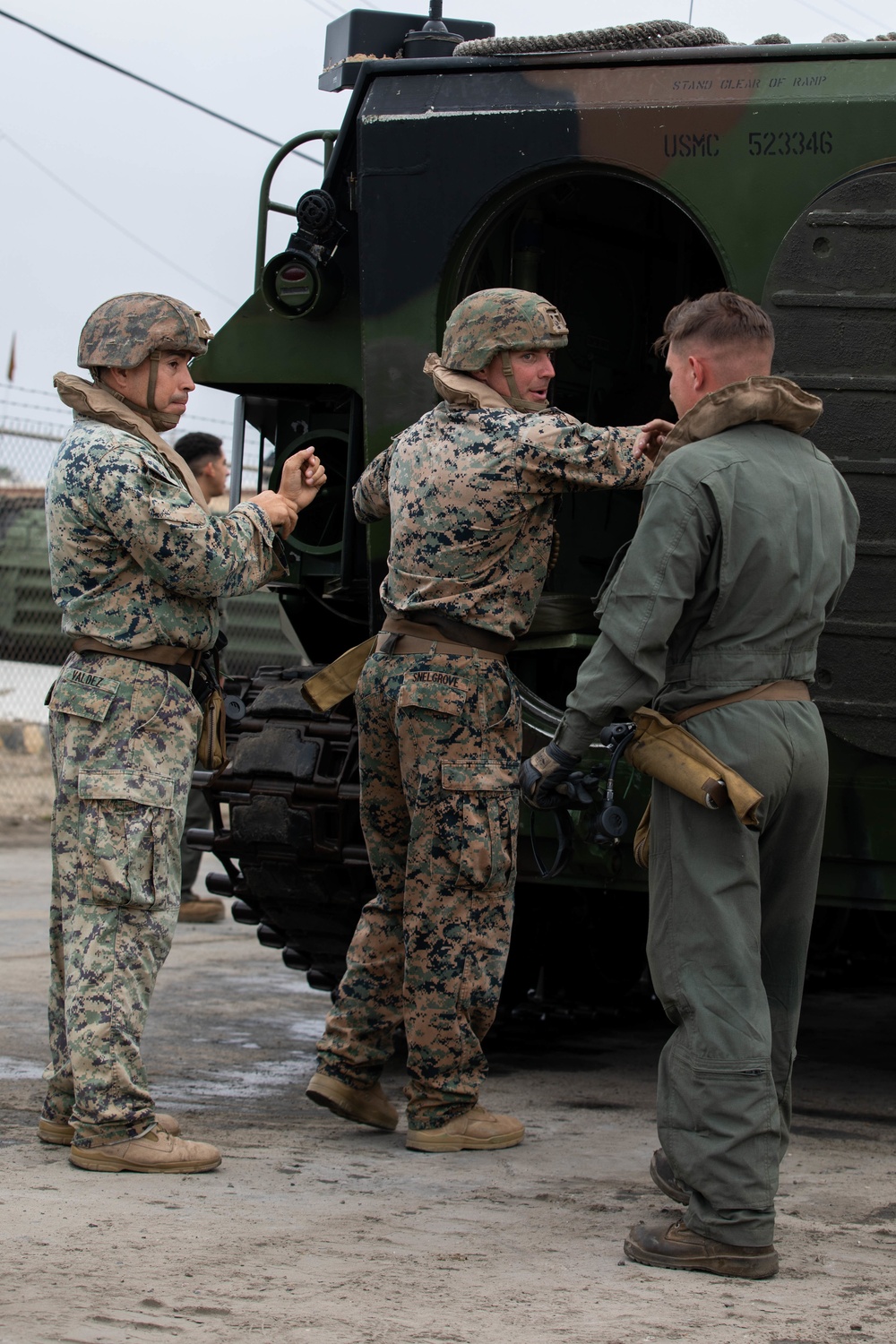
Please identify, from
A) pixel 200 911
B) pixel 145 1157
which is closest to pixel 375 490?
pixel 145 1157

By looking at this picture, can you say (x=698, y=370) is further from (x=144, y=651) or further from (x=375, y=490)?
(x=144, y=651)

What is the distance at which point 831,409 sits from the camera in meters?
4.51

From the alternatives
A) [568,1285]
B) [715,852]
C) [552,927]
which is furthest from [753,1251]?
[552,927]

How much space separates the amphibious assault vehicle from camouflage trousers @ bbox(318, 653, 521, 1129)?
29 centimetres

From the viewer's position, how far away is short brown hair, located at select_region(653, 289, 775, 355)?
11.9 feet

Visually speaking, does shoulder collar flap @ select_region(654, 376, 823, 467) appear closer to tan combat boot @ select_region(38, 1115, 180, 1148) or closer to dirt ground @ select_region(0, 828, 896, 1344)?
dirt ground @ select_region(0, 828, 896, 1344)

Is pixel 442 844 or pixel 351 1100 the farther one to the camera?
pixel 351 1100

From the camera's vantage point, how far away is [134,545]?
4.09 m

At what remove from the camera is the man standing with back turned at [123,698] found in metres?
4.08

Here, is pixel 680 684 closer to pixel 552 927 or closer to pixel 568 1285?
pixel 568 1285

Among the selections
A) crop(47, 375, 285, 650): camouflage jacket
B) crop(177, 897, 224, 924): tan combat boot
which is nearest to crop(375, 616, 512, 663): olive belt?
crop(47, 375, 285, 650): camouflage jacket

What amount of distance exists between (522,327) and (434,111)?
867 millimetres

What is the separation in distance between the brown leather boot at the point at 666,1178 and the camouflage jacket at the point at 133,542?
58.9 inches

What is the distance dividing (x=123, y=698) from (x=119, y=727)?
0.06 meters
